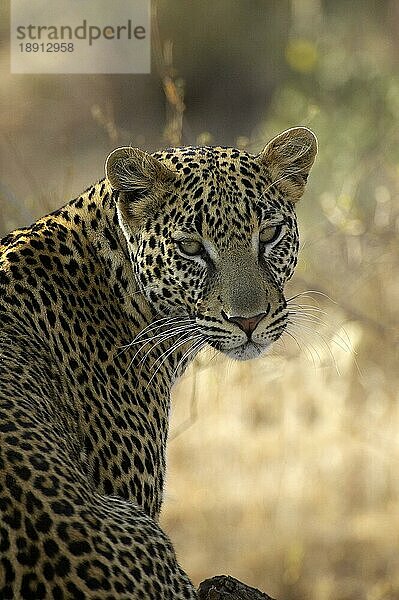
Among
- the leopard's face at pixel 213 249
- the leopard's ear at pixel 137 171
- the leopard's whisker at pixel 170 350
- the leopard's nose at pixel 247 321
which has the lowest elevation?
the leopard's whisker at pixel 170 350

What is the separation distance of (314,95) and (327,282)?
9.24 m

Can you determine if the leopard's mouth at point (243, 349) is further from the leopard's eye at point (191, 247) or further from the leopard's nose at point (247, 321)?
the leopard's eye at point (191, 247)

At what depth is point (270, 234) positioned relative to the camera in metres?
6.89

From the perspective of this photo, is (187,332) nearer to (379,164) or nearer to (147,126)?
(379,164)

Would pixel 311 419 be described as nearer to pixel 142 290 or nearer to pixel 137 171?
pixel 142 290

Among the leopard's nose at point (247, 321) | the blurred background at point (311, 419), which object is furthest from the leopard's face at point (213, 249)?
the blurred background at point (311, 419)

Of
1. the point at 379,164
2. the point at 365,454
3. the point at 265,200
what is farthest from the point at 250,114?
the point at 265,200

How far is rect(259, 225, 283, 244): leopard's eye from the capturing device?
6.86 m

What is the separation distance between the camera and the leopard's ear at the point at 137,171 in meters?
6.82

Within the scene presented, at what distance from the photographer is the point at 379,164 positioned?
18.5m

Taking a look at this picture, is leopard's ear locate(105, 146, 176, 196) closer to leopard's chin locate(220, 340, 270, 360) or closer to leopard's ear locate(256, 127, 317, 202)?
leopard's ear locate(256, 127, 317, 202)

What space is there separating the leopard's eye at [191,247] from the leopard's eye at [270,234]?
35 cm

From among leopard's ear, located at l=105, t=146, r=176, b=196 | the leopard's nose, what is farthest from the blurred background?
the leopard's nose

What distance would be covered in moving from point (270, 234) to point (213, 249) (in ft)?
1.21
